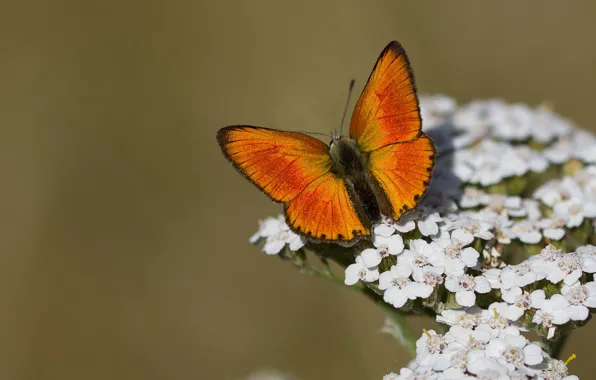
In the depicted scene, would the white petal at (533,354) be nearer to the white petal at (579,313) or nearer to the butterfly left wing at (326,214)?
the white petal at (579,313)

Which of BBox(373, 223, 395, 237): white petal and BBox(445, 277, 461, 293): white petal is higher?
BBox(373, 223, 395, 237): white petal

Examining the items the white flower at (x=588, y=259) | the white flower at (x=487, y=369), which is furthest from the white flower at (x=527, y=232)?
the white flower at (x=487, y=369)

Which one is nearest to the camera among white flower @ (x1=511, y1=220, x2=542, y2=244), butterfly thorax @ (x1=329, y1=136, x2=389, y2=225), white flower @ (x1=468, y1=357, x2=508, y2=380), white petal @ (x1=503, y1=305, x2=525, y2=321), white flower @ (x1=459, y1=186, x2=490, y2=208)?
white flower @ (x1=468, y1=357, x2=508, y2=380)

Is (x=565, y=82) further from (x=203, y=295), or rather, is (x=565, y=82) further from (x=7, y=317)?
(x=7, y=317)

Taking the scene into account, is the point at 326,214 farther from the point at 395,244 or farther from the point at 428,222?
the point at 428,222

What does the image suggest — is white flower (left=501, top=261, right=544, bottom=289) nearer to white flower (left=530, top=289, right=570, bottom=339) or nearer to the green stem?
white flower (left=530, top=289, right=570, bottom=339)

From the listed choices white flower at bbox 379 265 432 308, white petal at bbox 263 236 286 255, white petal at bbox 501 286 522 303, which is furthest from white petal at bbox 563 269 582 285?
white petal at bbox 263 236 286 255

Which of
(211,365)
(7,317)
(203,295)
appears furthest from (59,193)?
(211,365)

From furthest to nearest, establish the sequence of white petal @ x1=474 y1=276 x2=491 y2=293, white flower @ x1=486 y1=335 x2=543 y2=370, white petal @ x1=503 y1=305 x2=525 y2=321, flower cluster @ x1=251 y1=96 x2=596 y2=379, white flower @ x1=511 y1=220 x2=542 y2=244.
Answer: white flower @ x1=511 y1=220 x2=542 y2=244 → white petal @ x1=474 y1=276 x2=491 y2=293 → white petal @ x1=503 y1=305 x2=525 y2=321 → flower cluster @ x1=251 y1=96 x2=596 y2=379 → white flower @ x1=486 y1=335 x2=543 y2=370
